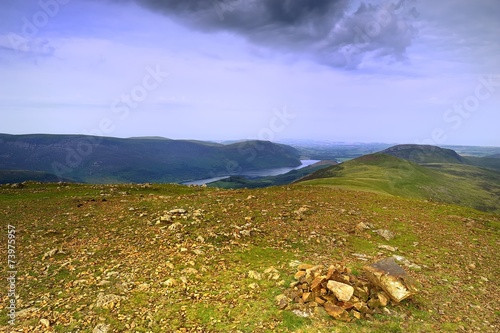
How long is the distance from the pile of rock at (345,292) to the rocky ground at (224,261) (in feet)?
0.99

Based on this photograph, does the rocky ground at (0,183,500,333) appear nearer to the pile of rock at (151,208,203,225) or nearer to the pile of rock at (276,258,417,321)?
the pile of rock at (151,208,203,225)

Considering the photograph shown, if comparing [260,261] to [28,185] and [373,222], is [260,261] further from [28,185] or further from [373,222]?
[28,185]

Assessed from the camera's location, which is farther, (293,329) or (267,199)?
(267,199)

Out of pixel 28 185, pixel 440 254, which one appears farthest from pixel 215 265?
pixel 28 185

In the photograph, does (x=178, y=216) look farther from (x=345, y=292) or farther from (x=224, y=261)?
(x=345, y=292)

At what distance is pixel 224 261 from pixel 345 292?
6699 mm

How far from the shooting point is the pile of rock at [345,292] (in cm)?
1123

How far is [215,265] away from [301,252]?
5321 mm

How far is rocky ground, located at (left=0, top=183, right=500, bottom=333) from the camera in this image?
35.8ft

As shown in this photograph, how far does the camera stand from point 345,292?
37.2 ft

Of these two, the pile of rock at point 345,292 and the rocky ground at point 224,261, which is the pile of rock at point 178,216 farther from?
the pile of rock at point 345,292

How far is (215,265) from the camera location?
590 inches

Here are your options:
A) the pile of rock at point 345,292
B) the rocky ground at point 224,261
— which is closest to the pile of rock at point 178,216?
the rocky ground at point 224,261

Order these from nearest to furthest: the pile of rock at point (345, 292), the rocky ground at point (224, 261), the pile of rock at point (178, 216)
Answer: the rocky ground at point (224, 261), the pile of rock at point (345, 292), the pile of rock at point (178, 216)
